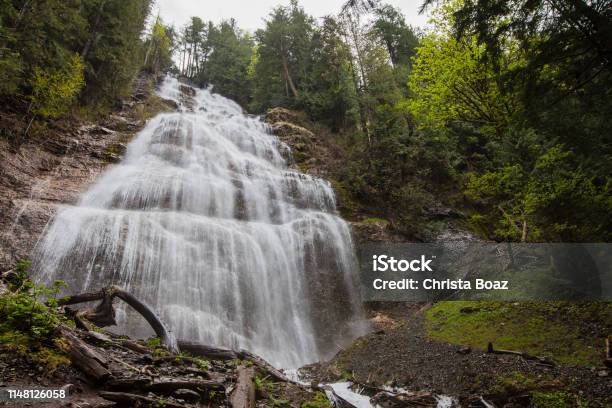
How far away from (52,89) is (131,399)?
16.7 metres

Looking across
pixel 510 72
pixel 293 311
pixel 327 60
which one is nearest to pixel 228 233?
pixel 293 311

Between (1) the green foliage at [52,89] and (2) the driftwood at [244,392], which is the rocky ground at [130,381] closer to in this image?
(2) the driftwood at [244,392]

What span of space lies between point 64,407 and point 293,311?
10840mm

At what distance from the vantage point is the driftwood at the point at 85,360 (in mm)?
3934

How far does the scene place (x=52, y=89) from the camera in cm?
1573

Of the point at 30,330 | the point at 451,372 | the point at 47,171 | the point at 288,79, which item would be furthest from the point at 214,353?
the point at 288,79

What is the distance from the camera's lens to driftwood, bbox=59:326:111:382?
3934mm

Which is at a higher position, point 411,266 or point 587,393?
point 411,266

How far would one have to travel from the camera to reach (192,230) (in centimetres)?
1362

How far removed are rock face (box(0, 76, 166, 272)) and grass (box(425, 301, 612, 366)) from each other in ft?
38.9

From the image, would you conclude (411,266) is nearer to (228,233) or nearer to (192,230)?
(228,233)

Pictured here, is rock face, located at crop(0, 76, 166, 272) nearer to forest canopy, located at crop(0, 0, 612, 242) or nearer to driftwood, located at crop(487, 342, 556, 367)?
forest canopy, located at crop(0, 0, 612, 242)

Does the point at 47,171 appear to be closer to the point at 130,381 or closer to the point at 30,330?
the point at 30,330

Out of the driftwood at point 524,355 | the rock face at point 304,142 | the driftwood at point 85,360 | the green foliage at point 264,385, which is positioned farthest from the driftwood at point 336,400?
the rock face at point 304,142
